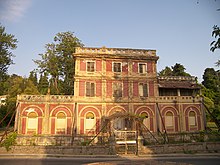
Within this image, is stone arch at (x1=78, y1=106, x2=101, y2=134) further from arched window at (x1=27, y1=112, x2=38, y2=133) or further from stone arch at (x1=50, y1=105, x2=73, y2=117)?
arched window at (x1=27, y1=112, x2=38, y2=133)

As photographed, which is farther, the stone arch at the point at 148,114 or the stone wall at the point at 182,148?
the stone arch at the point at 148,114

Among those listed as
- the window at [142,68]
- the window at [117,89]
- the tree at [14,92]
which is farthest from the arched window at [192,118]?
the tree at [14,92]

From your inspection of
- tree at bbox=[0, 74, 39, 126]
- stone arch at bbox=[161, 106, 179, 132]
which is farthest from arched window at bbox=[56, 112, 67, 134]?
stone arch at bbox=[161, 106, 179, 132]

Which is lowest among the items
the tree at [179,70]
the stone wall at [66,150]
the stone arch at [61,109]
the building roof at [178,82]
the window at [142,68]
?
the stone wall at [66,150]

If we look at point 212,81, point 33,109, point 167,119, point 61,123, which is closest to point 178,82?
point 167,119

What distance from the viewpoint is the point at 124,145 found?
1752 centimetres

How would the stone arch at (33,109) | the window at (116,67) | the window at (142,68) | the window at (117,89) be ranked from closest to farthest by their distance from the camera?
the stone arch at (33,109), the window at (117,89), the window at (116,67), the window at (142,68)

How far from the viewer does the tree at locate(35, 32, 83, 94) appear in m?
33.8

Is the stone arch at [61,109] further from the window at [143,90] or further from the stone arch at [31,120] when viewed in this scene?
the window at [143,90]

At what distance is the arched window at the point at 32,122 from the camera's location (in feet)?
76.0

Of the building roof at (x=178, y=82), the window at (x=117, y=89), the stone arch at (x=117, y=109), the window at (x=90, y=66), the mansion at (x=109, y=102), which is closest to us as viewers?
the mansion at (x=109, y=102)

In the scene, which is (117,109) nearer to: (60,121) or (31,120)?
(60,121)

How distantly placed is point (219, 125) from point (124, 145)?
40.2ft

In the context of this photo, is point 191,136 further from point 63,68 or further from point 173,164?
point 63,68
